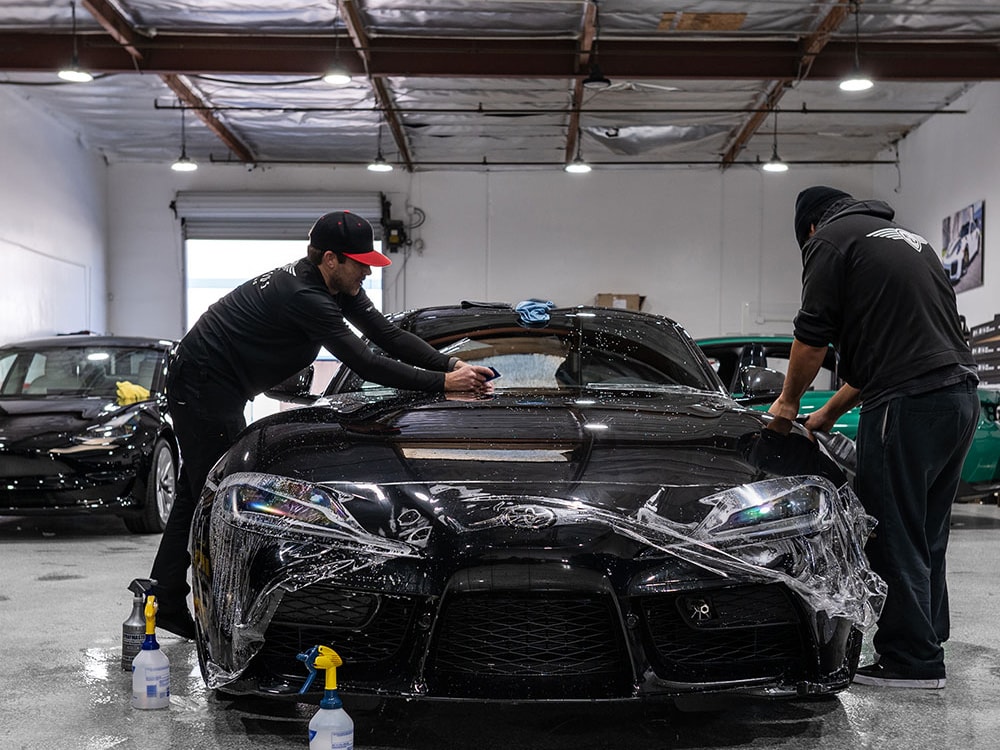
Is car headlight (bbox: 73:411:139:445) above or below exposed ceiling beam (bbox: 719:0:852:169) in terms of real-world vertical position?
below

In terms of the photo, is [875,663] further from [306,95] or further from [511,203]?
[511,203]

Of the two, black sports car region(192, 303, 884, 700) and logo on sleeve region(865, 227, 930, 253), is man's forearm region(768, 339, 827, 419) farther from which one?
black sports car region(192, 303, 884, 700)

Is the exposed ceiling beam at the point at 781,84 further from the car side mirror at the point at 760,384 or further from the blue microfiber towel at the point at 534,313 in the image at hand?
the blue microfiber towel at the point at 534,313

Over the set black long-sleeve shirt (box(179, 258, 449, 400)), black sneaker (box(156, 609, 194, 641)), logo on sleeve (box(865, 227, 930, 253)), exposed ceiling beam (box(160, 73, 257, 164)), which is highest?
exposed ceiling beam (box(160, 73, 257, 164))

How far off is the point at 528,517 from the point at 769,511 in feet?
1.85

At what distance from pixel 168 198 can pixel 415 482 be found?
15526 mm

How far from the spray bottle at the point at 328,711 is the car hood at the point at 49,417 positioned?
458 cm

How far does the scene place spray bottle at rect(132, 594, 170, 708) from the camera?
3045mm

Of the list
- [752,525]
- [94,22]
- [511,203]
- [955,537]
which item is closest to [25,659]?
[752,525]

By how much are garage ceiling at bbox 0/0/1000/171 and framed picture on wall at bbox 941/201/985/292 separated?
1.42m

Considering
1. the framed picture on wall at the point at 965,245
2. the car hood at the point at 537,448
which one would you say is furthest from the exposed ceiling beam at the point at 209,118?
the car hood at the point at 537,448

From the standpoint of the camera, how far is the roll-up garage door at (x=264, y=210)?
16656mm

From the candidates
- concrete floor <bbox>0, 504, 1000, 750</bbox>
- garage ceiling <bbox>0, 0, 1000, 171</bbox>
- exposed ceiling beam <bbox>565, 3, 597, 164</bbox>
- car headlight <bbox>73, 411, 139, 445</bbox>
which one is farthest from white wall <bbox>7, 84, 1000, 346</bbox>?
concrete floor <bbox>0, 504, 1000, 750</bbox>

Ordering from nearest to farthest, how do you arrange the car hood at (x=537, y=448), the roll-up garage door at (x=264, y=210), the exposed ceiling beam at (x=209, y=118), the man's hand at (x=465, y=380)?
the car hood at (x=537, y=448) < the man's hand at (x=465, y=380) < the exposed ceiling beam at (x=209, y=118) < the roll-up garage door at (x=264, y=210)
